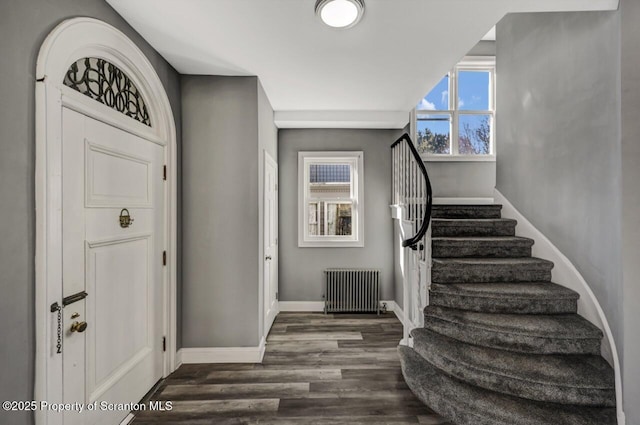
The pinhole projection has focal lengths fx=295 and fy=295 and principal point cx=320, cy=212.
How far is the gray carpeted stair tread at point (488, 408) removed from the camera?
5.41 ft

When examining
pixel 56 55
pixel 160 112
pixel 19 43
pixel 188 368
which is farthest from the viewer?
pixel 188 368

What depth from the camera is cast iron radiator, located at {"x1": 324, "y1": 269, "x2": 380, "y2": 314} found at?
3961mm

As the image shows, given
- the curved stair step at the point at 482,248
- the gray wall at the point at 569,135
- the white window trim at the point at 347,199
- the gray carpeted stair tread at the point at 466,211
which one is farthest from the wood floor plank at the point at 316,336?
A: the gray wall at the point at 569,135

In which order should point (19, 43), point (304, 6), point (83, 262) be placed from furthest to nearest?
point (304, 6)
point (83, 262)
point (19, 43)

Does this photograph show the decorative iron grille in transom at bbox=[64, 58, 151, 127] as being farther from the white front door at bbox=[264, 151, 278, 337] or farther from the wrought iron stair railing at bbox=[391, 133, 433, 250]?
the wrought iron stair railing at bbox=[391, 133, 433, 250]

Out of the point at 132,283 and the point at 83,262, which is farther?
the point at 132,283

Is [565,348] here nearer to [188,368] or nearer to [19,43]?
[188,368]

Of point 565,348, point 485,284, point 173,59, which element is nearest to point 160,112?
point 173,59

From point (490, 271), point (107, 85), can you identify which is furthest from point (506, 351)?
point (107, 85)

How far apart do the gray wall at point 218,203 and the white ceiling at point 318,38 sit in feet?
0.86

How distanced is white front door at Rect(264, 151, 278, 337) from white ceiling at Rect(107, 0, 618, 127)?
3.08 ft

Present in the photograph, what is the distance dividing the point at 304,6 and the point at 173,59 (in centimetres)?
128

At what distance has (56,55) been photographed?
1364 millimetres

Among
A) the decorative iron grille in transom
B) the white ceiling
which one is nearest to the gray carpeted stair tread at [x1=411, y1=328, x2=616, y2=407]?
the white ceiling
